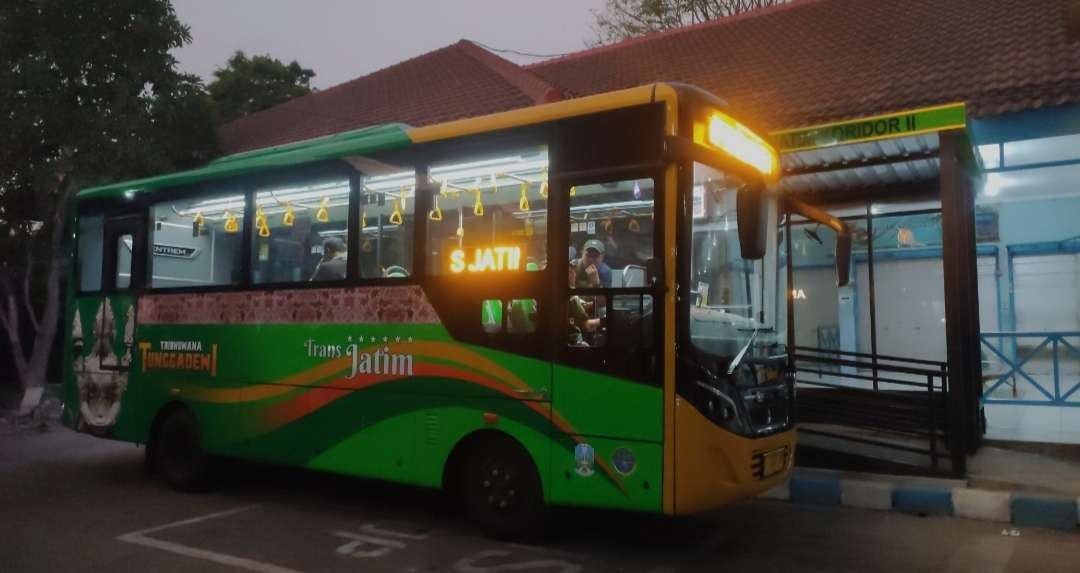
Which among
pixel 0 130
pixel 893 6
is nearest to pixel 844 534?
pixel 893 6

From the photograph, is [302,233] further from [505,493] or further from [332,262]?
[505,493]

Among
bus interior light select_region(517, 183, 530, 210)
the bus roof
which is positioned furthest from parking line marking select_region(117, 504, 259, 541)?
bus interior light select_region(517, 183, 530, 210)

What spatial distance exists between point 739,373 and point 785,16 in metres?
11.0

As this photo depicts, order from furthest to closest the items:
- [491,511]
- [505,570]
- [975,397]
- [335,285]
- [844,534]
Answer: [975,397] < [335,285] < [844,534] < [491,511] < [505,570]

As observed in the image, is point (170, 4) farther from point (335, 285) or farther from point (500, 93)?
point (335, 285)

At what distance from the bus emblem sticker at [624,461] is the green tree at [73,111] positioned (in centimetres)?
1026

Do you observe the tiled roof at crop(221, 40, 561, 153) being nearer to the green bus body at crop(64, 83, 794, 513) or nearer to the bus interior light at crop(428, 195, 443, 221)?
the green bus body at crop(64, 83, 794, 513)

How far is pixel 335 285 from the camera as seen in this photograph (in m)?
6.45

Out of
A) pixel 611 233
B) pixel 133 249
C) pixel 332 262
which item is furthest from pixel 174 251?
pixel 611 233

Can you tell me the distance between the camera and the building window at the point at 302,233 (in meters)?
6.51

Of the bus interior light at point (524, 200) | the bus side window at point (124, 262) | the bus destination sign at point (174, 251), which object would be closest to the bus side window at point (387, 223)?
the bus interior light at point (524, 200)

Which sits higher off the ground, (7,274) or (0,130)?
(0,130)

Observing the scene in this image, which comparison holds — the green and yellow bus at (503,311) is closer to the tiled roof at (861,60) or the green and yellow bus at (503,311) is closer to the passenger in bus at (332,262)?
the passenger in bus at (332,262)

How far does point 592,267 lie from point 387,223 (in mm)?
1930
